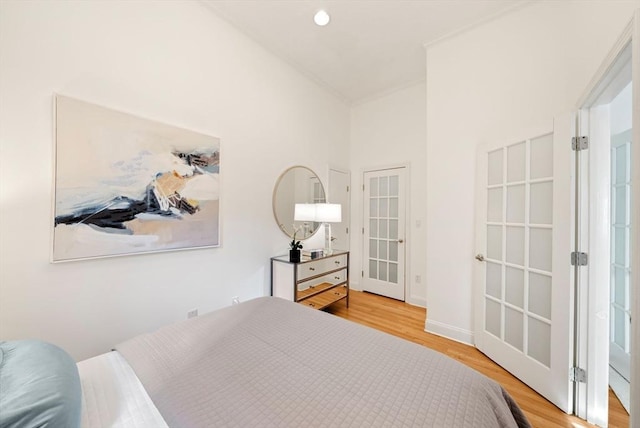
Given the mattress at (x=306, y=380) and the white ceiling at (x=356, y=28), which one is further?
the white ceiling at (x=356, y=28)

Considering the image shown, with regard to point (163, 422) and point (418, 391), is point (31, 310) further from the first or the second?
point (418, 391)

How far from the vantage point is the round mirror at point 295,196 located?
287 cm

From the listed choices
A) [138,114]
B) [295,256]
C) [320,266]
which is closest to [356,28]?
[138,114]

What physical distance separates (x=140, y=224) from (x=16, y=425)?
1.37 m

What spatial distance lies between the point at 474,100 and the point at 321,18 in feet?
5.32

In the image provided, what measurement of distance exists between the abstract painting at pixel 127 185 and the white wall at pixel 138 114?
67mm

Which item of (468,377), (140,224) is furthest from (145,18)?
(468,377)

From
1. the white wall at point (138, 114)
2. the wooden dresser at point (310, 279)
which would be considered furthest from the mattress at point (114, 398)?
the wooden dresser at point (310, 279)

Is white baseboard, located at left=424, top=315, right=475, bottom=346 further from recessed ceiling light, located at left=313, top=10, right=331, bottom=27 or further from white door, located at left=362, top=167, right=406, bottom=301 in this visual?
recessed ceiling light, located at left=313, top=10, right=331, bottom=27

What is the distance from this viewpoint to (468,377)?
3.03 feet

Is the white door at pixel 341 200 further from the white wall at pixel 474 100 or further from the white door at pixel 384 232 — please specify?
the white wall at pixel 474 100

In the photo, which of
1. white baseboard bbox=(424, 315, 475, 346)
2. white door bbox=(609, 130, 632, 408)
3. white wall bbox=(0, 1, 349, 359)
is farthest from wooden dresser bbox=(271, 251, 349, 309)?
white door bbox=(609, 130, 632, 408)

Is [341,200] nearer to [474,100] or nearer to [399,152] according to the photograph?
[399,152]

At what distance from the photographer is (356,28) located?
2.42m
